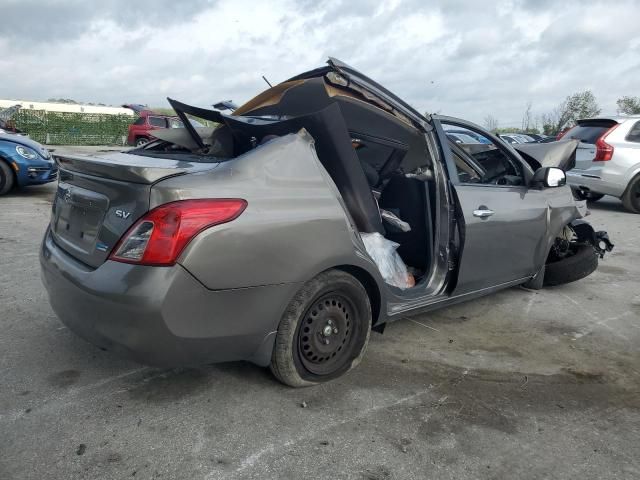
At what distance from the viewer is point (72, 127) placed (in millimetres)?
27641

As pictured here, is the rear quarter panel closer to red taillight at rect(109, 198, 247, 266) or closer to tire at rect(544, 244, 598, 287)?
red taillight at rect(109, 198, 247, 266)

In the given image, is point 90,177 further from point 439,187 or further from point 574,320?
point 574,320

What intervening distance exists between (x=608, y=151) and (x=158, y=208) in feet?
30.0

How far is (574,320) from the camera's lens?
169 inches

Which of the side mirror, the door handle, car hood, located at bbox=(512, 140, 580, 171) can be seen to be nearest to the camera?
the door handle

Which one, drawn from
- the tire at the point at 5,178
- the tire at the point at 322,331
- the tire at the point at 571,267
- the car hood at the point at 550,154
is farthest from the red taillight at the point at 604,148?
the tire at the point at 5,178

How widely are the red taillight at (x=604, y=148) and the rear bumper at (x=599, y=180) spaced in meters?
0.19

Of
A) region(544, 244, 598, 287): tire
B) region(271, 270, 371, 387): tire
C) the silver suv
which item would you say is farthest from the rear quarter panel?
the silver suv

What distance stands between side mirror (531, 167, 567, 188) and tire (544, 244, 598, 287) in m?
0.97

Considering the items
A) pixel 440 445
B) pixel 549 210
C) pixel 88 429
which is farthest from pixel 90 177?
pixel 549 210

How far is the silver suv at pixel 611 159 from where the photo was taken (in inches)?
366

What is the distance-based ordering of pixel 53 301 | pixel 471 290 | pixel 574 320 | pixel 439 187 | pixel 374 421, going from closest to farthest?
pixel 374 421
pixel 53 301
pixel 439 187
pixel 471 290
pixel 574 320

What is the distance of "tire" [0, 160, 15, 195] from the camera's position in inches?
351

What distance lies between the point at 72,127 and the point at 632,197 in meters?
26.5
